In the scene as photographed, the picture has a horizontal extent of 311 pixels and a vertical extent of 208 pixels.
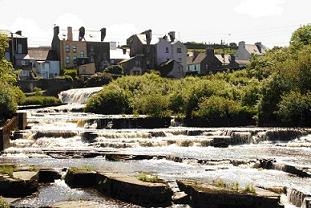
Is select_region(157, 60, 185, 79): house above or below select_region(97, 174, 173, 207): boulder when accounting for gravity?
above

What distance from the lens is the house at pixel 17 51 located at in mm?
96562

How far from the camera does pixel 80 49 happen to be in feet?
335

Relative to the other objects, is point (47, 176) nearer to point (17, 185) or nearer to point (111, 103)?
point (17, 185)

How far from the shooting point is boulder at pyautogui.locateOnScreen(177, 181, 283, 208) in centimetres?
2136

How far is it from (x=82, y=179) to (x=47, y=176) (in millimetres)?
2372

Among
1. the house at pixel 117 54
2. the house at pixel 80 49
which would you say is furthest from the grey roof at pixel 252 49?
the house at pixel 80 49

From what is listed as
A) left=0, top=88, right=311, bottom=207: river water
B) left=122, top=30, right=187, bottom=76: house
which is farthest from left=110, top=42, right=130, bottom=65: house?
left=0, top=88, right=311, bottom=207: river water

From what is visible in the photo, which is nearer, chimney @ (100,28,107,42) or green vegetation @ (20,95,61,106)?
green vegetation @ (20,95,61,106)

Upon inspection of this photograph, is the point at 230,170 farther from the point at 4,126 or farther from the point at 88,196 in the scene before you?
the point at 4,126

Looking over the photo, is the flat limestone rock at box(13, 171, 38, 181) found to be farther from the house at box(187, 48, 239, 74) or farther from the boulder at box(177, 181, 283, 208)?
the house at box(187, 48, 239, 74)

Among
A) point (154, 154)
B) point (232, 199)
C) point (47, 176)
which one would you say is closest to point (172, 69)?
point (154, 154)

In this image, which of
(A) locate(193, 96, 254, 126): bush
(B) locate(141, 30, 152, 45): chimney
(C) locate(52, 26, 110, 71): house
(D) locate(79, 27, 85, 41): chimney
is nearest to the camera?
(A) locate(193, 96, 254, 126): bush

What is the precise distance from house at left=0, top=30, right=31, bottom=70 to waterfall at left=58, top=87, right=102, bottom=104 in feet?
60.4

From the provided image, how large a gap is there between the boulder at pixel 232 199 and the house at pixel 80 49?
8142 cm
